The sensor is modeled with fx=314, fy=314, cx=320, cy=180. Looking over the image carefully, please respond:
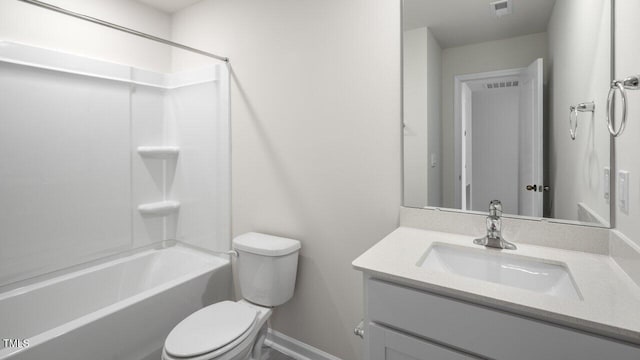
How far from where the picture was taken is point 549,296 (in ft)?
2.79

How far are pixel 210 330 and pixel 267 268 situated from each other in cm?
45

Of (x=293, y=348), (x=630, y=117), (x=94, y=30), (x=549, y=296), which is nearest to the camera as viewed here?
(x=549, y=296)

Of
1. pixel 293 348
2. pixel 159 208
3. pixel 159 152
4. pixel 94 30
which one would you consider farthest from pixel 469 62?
pixel 94 30

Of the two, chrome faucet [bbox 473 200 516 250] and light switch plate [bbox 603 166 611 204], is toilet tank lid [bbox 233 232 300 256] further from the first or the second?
light switch plate [bbox 603 166 611 204]

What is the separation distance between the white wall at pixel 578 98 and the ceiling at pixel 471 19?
0.23 ft

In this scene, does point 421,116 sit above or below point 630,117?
above

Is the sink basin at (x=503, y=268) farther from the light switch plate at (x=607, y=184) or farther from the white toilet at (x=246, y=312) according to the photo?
the white toilet at (x=246, y=312)

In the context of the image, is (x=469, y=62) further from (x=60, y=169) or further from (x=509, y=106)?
(x=60, y=169)

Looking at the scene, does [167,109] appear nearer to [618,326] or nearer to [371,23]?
[371,23]

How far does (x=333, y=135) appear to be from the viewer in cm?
180

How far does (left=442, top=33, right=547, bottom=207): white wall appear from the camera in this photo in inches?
51.8

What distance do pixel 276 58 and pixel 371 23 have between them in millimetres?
667

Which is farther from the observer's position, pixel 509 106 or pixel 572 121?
pixel 509 106

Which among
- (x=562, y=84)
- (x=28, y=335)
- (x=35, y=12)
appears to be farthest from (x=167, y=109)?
(x=562, y=84)
